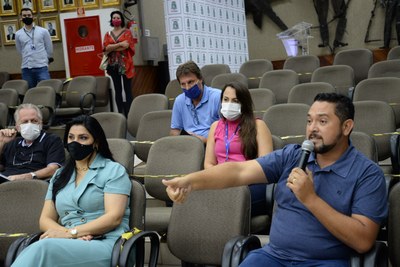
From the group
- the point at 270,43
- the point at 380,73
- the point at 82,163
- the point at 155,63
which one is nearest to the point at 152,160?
the point at 82,163

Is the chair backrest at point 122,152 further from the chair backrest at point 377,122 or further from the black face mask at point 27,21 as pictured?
the black face mask at point 27,21

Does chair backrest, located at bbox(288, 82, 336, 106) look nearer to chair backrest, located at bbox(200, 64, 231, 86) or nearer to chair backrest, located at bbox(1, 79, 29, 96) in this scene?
chair backrest, located at bbox(200, 64, 231, 86)

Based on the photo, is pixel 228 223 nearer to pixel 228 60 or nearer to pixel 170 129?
pixel 170 129

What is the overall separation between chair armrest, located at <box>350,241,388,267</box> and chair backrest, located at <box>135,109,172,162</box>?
2.87m

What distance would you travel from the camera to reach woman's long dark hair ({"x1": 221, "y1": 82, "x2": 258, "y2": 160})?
12.9 ft

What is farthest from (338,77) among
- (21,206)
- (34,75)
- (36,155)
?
(34,75)

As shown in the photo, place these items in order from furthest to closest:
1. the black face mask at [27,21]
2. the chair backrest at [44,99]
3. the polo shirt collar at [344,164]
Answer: the black face mask at [27,21]
the chair backrest at [44,99]
the polo shirt collar at [344,164]

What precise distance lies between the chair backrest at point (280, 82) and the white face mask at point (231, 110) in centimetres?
305

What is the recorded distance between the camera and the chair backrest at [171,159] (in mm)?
4133

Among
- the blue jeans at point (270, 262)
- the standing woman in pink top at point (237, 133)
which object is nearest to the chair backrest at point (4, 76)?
the standing woman in pink top at point (237, 133)

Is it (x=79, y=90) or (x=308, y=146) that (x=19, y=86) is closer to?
(x=79, y=90)

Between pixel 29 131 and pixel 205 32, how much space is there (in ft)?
16.8

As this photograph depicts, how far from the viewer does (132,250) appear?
3.21 meters

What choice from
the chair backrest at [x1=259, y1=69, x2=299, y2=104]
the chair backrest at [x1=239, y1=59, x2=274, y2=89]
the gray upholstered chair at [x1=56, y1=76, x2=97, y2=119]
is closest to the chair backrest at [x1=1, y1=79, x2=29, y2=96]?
the gray upholstered chair at [x1=56, y1=76, x2=97, y2=119]
